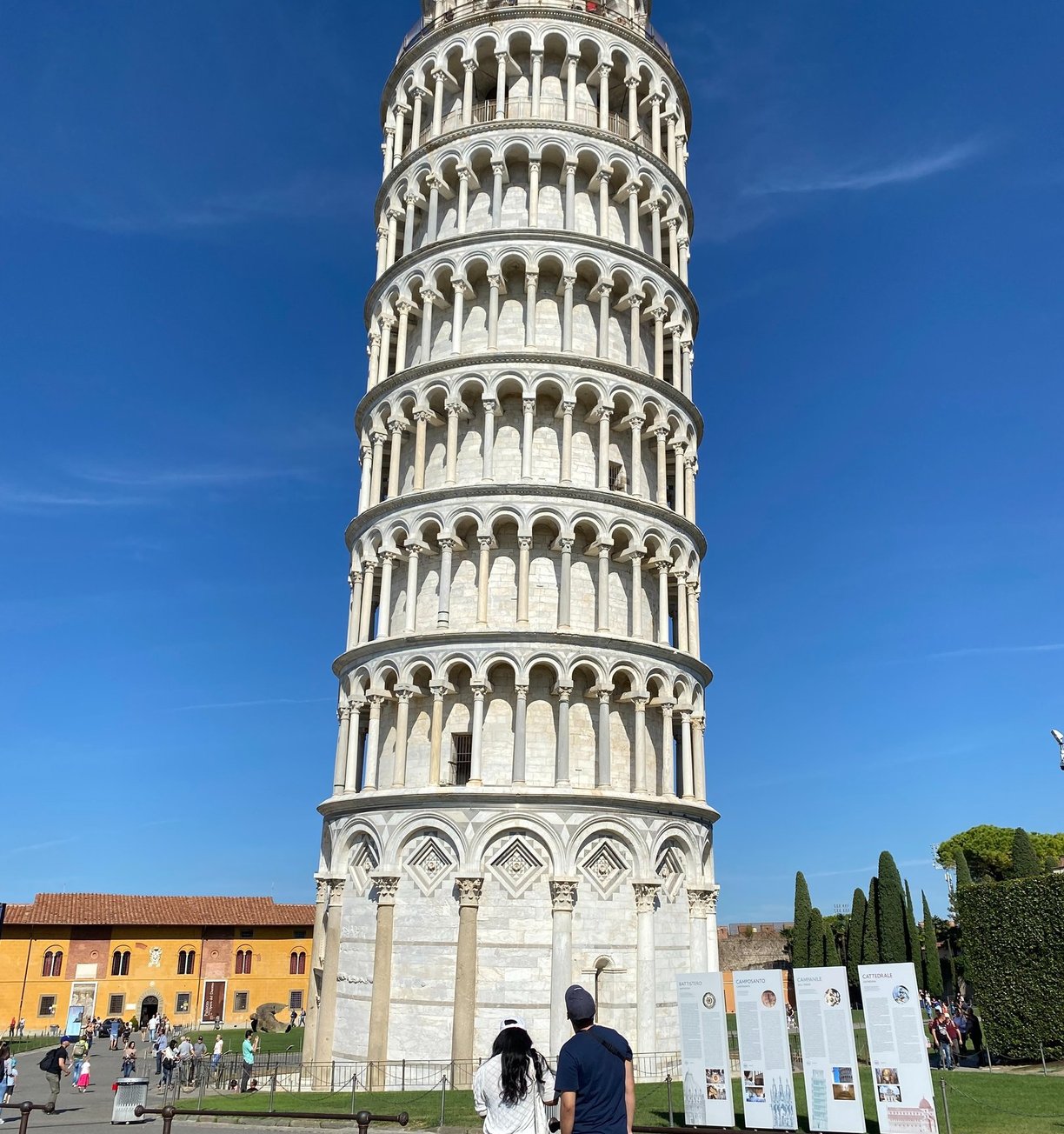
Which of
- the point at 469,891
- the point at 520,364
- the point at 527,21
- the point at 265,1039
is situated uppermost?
the point at 527,21

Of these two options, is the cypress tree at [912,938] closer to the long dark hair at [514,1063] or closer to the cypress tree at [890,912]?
the cypress tree at [890,912]

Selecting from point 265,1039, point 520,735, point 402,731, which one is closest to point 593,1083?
point 520,735

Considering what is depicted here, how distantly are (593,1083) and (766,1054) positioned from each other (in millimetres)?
11517

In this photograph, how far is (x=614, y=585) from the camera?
31750mm

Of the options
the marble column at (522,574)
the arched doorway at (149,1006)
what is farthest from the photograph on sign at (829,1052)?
the arched doorway at (149,1006)

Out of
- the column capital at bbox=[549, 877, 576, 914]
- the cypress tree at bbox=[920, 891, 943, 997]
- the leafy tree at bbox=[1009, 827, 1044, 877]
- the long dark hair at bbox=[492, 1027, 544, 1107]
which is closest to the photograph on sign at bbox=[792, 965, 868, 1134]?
the long dark hair at bbox=[492, 1027, 544, 1107]

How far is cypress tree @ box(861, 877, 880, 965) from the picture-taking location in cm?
5678

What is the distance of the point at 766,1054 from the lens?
1748 centimetres

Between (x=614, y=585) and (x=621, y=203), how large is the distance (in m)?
14.3

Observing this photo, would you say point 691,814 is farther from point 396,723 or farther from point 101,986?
point 101,986

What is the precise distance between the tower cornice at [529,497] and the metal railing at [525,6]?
1828 centimetres

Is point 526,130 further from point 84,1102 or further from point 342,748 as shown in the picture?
point 84,1102

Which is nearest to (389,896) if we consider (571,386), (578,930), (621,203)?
(578,930)

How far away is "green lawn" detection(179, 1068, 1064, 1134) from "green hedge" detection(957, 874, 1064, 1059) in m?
1.82
